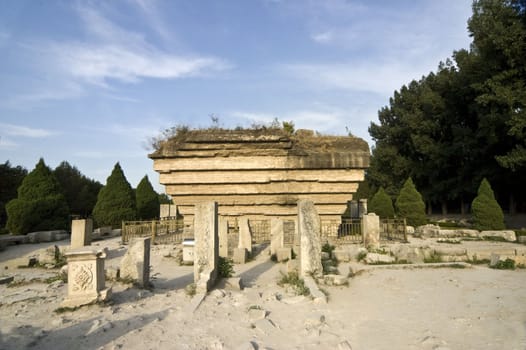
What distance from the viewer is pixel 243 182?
14.5 meters

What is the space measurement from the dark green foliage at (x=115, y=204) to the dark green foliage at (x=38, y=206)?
3242mm

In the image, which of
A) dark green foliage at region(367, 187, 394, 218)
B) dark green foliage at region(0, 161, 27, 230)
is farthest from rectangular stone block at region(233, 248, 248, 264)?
dark green foliage at region(0, 161, 27, 230)

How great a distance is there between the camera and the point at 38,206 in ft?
66.2

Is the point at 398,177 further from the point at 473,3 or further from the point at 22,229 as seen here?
the point at 22,229

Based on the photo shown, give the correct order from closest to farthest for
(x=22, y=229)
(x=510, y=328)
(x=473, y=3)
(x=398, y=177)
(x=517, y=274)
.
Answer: (x=510, y=328) < (x=517, y=274) < (x=22, y=229) < (x=473, y=3) < (x=398, y=177)

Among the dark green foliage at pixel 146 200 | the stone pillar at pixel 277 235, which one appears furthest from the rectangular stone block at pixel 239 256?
the dark green foliage at pixel 146 200

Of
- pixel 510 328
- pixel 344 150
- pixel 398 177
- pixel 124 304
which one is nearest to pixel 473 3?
pixel 398 177

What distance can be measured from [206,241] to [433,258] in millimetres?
7547

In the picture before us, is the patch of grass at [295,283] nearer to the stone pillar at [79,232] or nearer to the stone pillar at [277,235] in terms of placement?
the stone pillar at [277,235]

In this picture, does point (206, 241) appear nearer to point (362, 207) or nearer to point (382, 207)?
point (362, 207)

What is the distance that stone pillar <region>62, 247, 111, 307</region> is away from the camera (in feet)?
20.8

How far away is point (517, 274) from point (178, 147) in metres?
12.0

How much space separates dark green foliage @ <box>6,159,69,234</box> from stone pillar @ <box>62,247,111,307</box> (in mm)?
16374

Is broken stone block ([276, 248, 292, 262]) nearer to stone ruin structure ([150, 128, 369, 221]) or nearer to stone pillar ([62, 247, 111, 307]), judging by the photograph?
stone ruin structure ([150, 128, 369, 221])
